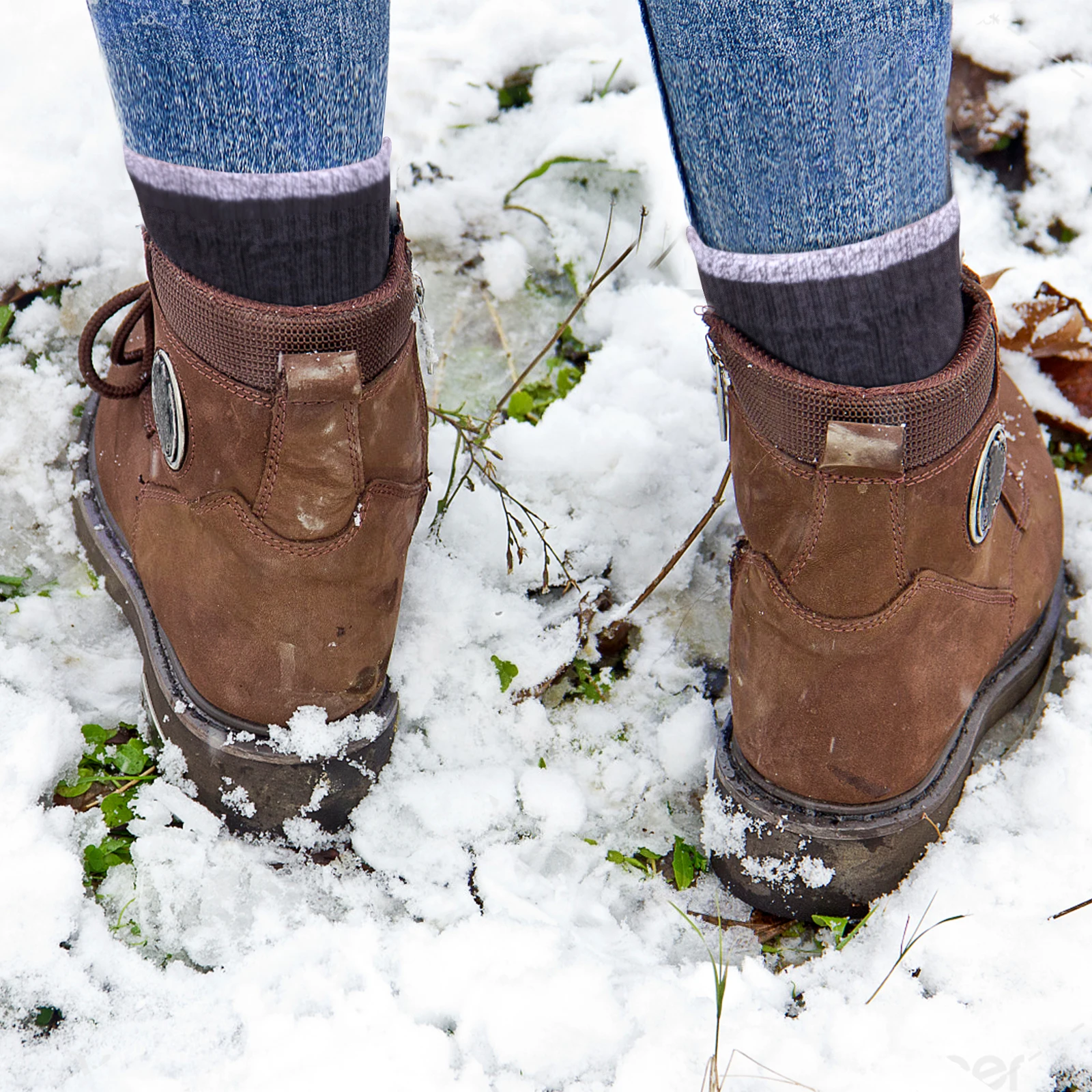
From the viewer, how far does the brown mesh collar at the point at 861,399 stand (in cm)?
88

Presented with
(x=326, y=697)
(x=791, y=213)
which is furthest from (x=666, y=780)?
(x=791, y=213)

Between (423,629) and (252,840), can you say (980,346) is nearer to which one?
(423,629)

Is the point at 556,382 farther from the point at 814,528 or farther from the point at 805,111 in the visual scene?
the point at 805,111

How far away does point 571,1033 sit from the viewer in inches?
37.7

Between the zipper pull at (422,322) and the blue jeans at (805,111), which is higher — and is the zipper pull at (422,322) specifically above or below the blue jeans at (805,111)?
below

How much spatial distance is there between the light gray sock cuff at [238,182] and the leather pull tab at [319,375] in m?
0.14

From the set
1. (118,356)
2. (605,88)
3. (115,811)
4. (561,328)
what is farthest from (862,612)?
(605,88)

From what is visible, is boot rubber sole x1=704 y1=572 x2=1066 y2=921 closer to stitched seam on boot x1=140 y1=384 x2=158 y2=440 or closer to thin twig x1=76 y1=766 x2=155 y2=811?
thin twig x1=76 y1=766 x2=155 y2=811

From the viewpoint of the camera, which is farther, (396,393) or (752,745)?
(752,745)

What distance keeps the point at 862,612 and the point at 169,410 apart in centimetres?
71

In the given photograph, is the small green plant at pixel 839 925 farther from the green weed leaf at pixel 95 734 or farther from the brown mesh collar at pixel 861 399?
the green weed leaf at pixel 95 734

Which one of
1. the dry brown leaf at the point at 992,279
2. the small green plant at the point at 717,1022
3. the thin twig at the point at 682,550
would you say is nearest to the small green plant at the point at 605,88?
the dry brown leaf at the point at 992,279

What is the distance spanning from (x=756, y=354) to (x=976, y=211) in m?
1.13

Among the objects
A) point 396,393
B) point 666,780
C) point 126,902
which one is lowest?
point 666,780
